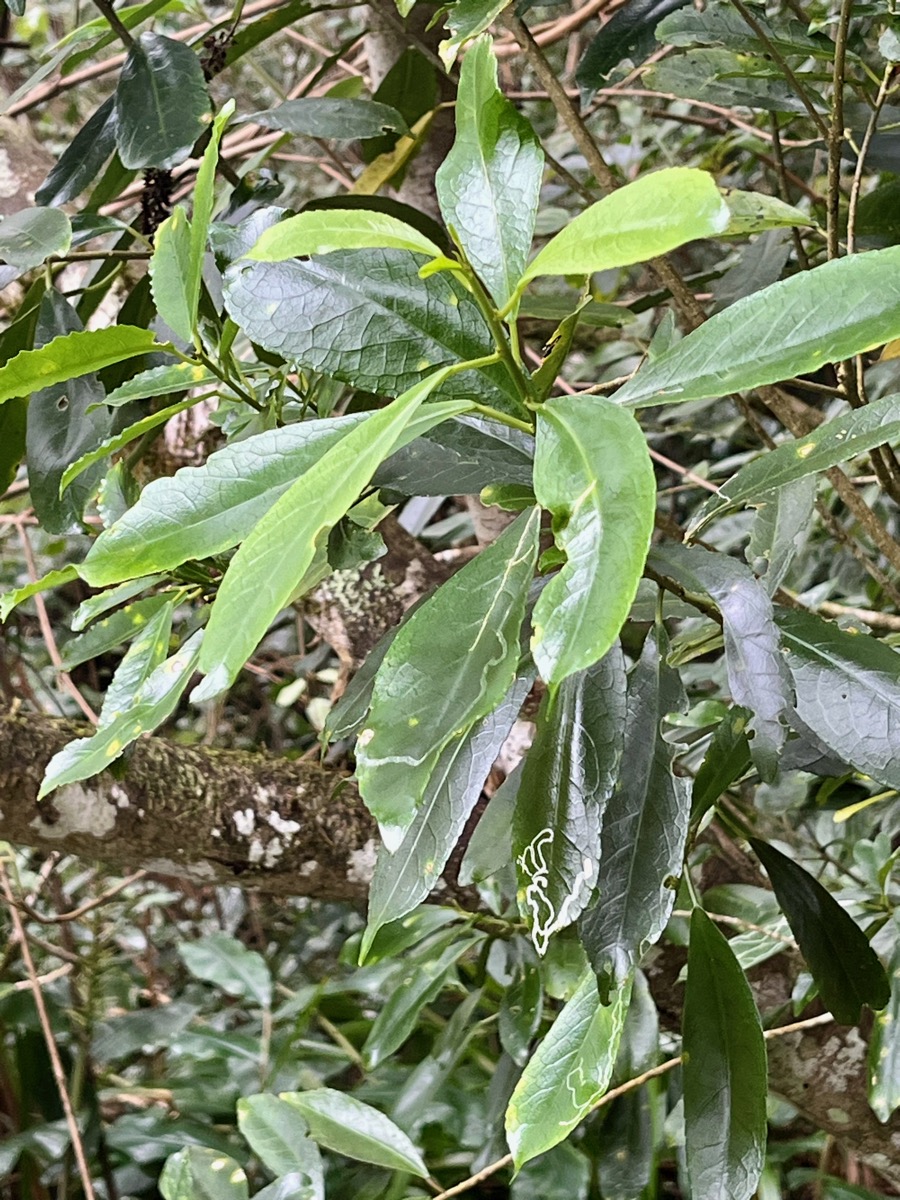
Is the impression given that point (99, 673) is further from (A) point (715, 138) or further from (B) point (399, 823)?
(B) point (399, 823)

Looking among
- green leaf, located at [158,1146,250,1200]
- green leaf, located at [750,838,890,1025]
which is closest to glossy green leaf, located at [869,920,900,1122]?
green leaf, located at [750,838,890,1025]

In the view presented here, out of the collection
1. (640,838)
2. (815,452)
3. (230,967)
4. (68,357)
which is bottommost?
(230,967)

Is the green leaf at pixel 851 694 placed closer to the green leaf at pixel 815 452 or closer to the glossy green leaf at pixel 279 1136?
the green leaf at pixel 815 452

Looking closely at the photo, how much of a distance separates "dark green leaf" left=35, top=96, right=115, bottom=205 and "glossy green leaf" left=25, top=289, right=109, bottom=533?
0.16 metres

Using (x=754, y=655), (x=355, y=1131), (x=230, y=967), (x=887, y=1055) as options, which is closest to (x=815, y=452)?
(x=754, y=655)

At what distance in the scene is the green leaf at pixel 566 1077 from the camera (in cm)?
38

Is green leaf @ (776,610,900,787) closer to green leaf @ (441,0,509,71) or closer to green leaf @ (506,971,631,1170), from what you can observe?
green leaf @ (506,971,631,1170)

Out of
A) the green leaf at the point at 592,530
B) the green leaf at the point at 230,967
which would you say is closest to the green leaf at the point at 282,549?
the green leaf at the point at 592,530

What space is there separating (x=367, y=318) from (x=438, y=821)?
0.18 meters

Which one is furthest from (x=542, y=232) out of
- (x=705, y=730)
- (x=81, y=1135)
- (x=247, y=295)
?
(x=81, y=1135)

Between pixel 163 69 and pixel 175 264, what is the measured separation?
24 centimetres

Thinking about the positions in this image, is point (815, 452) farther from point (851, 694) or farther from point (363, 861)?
point (363, 861)

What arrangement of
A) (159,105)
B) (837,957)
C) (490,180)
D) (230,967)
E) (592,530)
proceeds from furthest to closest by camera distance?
(230,967)
(159,105)
(837,957)
(490,180)
(592,530)

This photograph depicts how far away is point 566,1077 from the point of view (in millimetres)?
401
